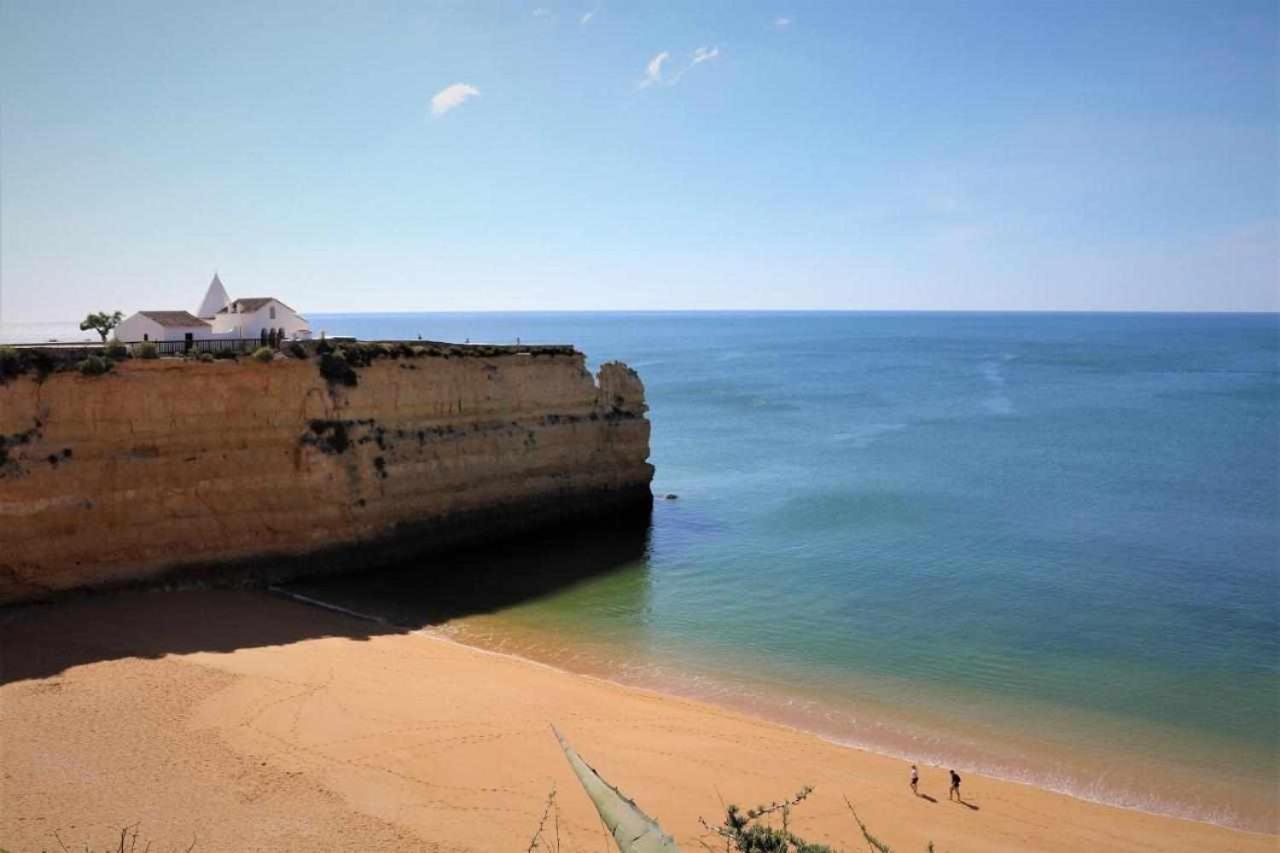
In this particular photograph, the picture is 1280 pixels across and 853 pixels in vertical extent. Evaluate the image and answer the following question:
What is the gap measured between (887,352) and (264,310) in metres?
122

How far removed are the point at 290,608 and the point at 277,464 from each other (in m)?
4.42

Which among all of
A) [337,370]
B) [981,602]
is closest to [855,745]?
[981,602]

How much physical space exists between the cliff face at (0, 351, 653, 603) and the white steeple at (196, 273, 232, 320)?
8.55 meters

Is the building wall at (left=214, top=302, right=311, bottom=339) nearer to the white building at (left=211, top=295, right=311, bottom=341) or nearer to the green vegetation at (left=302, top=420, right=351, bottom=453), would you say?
the white building at (left=211, top=295, right=311, bottom=341)

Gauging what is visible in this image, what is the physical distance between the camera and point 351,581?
2486 cm

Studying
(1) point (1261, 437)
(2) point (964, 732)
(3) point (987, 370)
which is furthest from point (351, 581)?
(3) point (987, 370)

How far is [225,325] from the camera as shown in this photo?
27.7 metres

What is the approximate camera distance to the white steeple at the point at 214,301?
3128 centimetres

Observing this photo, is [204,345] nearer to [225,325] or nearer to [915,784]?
[225,325]

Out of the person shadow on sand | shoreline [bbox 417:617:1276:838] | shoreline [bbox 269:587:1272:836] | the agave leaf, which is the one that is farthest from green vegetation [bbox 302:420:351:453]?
the agave leaf

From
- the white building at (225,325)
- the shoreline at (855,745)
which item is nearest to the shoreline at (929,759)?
the shoreline at (855,745)

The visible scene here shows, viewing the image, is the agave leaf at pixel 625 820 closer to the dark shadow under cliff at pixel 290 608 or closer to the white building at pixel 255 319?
the dark shadow under cliff at pixel 290 608

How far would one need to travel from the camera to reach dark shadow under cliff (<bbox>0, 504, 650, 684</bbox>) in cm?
1848

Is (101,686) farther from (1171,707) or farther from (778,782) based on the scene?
(1171,707)
